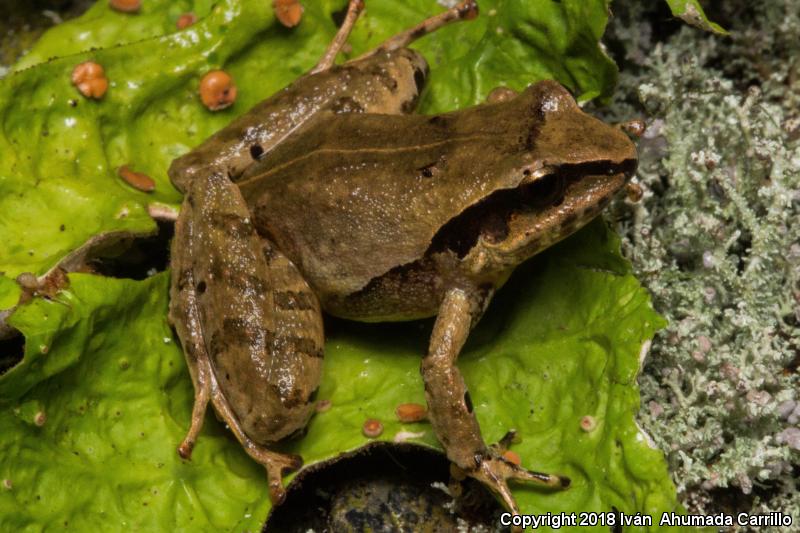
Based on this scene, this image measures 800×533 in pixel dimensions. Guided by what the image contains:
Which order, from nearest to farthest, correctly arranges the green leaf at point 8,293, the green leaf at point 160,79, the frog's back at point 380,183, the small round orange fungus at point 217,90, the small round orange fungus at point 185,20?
1. the frog's back at point 380,183
2. the green leaf at point 8,293
3. the green leaf at point 160,79
4. the small round orange fungus at point 217,90
5. the small round orange fungus at point 185,20

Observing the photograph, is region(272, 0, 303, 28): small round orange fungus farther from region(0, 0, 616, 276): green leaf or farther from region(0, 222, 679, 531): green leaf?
region(0, 222, 679, 531): green leaf

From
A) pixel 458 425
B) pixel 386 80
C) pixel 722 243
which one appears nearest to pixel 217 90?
pixel 386 80

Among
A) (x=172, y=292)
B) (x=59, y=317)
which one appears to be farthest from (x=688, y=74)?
(x=59, y=317)

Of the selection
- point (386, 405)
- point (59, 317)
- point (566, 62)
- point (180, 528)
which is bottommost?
point (180, 528)

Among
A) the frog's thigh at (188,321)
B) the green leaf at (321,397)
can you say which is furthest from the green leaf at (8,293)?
the frog's thigh at (188,321)

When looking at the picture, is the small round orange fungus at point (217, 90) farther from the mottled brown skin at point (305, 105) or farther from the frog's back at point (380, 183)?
the frog's back at point (380, 183)

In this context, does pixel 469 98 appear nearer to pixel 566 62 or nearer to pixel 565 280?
pixel 566 62

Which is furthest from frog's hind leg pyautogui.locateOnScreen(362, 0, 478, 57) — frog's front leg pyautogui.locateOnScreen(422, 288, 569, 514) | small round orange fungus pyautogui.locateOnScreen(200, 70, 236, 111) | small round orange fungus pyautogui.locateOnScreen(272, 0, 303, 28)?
frog's front leg pyautogui.locateOnScreen(422, 288, 569, 514)
